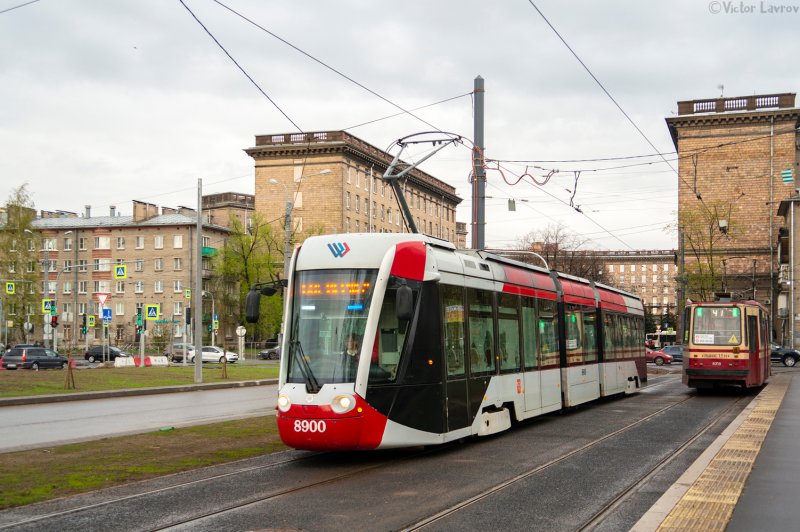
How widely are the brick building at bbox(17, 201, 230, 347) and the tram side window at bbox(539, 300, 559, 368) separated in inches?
2738

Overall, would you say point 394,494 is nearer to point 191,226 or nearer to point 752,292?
point 752,292

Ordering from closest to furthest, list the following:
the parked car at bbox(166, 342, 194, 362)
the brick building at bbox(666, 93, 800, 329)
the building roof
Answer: the parked car at bbox(166, 342, 194, 362) < the brick building at bbox(666, 93, 800, 329) < the building roof

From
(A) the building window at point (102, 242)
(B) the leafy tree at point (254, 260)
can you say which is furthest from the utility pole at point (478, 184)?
(A) the building window at point (102, 242)

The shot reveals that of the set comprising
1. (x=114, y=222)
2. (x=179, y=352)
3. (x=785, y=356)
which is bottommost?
(x=785, y=356)

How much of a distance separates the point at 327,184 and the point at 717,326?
58641 millimetres

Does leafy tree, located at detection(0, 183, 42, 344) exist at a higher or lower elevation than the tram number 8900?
higher


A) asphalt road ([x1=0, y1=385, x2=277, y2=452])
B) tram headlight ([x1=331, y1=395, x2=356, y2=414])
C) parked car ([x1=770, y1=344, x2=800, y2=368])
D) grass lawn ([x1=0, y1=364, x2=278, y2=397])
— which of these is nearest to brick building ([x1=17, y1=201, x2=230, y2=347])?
grass lawn ([x1=0, y1=364, x2=278, y2=397])

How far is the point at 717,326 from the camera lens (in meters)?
26.1

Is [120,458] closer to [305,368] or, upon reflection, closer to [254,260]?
[305,368]

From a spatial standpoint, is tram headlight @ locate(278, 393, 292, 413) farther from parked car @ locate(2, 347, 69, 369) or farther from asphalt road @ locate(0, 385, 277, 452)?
parked car @ locate(2, 347, 69, 369)

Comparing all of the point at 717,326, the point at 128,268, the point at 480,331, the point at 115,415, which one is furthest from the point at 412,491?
the point at 128,268

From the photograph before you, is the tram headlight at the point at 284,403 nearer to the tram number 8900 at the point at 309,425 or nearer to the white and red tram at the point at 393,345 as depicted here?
the white and red tram at the point at 393,345

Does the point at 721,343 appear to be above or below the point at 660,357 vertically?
above

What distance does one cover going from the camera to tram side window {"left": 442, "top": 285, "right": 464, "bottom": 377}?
13.0 metres
